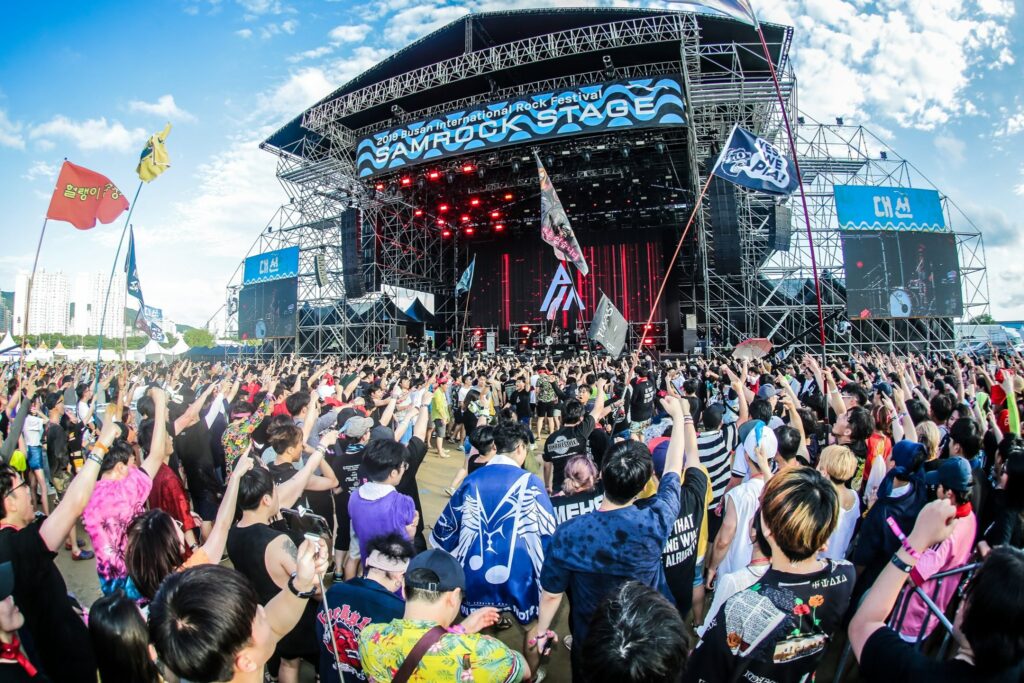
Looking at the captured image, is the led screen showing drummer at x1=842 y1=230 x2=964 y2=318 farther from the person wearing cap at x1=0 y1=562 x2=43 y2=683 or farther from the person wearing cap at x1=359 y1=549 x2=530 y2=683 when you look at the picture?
the person wearing cap at x1=0 y1=562 x2=43 y2=683

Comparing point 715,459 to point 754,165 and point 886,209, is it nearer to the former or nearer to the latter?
point 754,165

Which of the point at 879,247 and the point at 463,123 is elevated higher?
the point at 463,123

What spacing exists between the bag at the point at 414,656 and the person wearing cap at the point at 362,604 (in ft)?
1.34

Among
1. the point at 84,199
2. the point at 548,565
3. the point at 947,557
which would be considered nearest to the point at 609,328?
the point at 947,557

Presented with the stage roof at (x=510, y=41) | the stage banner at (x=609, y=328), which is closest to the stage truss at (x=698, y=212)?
the stage roof at (x=510, y=41)

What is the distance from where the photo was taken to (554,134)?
56.9 feet

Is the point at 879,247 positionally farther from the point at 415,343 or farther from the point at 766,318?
the point at 415,343

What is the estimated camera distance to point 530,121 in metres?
17.7

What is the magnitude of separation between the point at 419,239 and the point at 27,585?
1064 inches

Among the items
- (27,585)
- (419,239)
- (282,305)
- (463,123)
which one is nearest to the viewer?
(27,585)

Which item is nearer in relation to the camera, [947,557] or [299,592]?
[299,592]

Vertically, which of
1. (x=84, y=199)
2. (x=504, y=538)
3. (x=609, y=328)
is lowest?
(x=504, y=538)

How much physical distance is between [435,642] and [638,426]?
12.7 feet

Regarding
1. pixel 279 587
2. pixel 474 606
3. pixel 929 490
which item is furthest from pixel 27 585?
pixel 929 490
